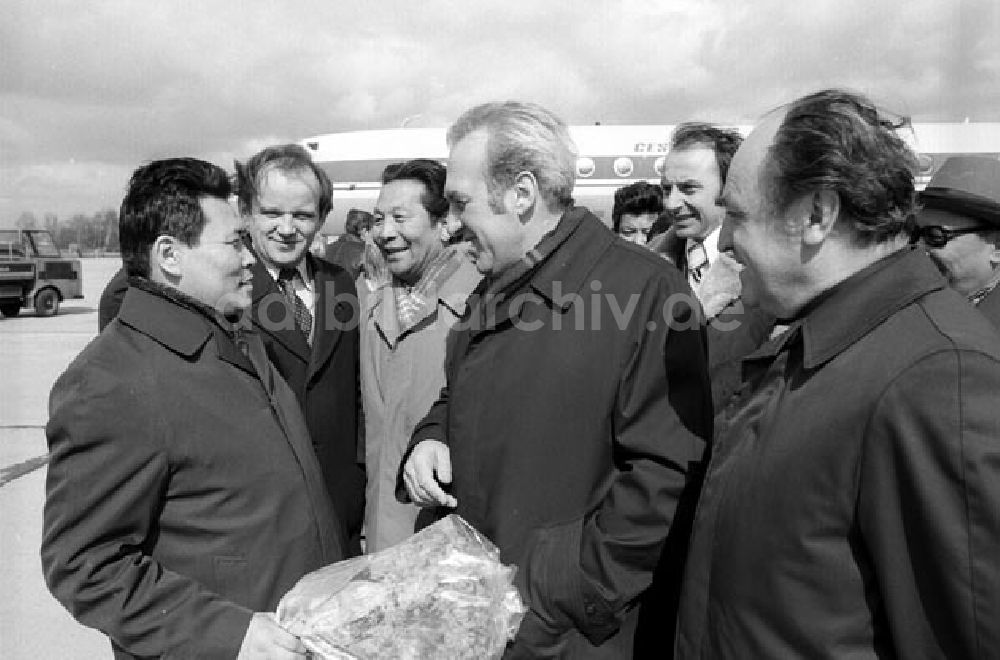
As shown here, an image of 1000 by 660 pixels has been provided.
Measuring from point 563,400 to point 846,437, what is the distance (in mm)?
777

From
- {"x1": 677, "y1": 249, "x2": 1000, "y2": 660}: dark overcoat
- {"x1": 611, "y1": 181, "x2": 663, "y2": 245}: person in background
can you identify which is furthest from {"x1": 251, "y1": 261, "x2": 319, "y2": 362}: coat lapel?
{"x1": 611, "y1": 181, "x2": 663, "y2": 245}: person in background

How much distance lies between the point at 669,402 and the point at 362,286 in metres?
2.28

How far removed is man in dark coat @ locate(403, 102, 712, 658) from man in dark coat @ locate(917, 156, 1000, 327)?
1248mm

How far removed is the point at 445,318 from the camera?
10.4 feet

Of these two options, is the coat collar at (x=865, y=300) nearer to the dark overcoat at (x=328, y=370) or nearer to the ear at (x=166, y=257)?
the ear at (x=166, y=257)

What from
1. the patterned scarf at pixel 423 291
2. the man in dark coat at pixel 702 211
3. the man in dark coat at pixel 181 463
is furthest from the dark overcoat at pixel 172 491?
the man in dark coat at pixel 702 211

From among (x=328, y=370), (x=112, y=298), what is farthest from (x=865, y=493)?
(x=112, y=298)

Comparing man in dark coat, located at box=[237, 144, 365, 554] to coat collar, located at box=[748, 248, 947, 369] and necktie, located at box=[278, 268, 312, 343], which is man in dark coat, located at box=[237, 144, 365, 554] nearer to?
necktie, located at box=[278, 268, 312, 343]

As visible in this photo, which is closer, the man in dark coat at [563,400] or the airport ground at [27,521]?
the man in dark coat at [563,400]

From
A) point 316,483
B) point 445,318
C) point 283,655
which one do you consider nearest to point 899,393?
point 283,655

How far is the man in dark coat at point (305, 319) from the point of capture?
3230 millimetres

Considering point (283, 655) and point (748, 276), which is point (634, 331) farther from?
point (283, 655)

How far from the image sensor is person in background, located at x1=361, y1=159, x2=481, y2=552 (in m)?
3.04

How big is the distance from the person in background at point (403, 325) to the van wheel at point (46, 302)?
1920 cm
